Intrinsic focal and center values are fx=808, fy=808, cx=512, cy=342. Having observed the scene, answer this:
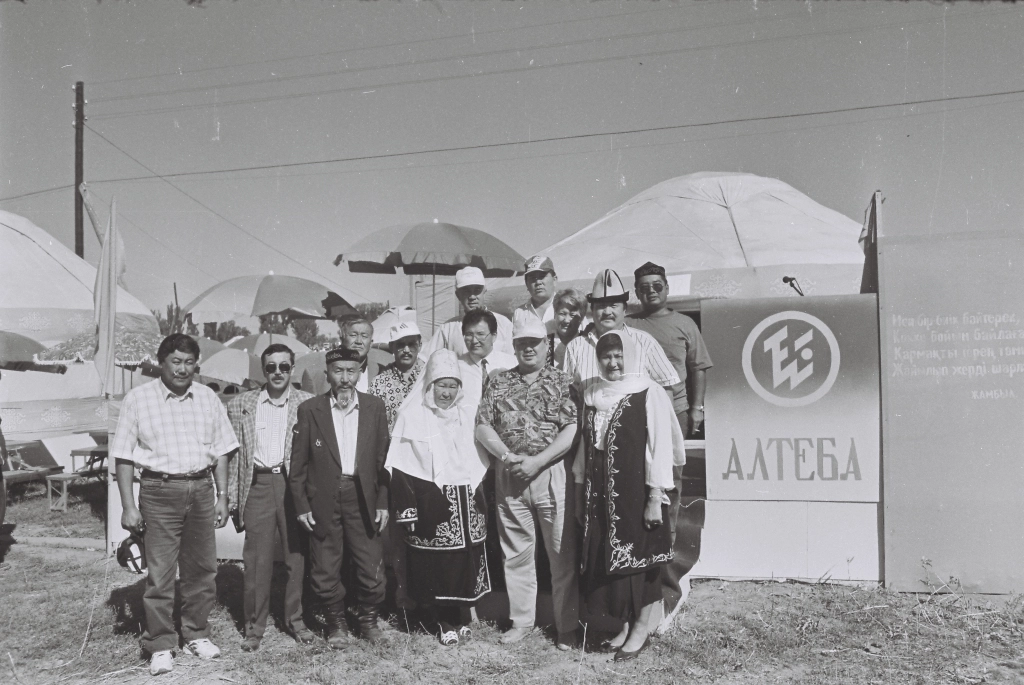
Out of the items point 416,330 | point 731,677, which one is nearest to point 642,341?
point 416,330

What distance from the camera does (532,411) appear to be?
170 inches

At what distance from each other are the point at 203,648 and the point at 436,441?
1637mm

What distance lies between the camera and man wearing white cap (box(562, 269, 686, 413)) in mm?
4699

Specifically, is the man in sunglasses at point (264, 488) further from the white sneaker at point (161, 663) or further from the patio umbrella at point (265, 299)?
the patio umbrella at point (265, 299)

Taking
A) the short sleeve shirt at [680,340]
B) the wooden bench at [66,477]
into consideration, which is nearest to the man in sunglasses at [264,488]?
the short sleeve shirt at [680,340]

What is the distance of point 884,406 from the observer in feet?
17.3

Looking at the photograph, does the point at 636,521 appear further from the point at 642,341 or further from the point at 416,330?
the point at 416,330

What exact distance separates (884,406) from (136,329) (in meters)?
9.34

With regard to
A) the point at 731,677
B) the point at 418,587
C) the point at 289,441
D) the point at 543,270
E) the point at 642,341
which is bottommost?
the point at 731,677

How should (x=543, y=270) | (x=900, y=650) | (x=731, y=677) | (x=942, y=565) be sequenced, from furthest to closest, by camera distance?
(x=543, y=270) < (x=942, y=565) < (x=900, y=650) < (x=731, y=677)

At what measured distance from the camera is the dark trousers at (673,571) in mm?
4500

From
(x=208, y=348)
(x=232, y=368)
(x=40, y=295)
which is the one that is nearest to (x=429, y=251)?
(x=232, y=368)

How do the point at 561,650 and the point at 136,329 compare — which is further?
the point at 136,329

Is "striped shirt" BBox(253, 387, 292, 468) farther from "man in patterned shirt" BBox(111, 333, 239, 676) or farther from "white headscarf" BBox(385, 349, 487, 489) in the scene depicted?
"white headscarf" BBox(385, 349, 487, 489)
